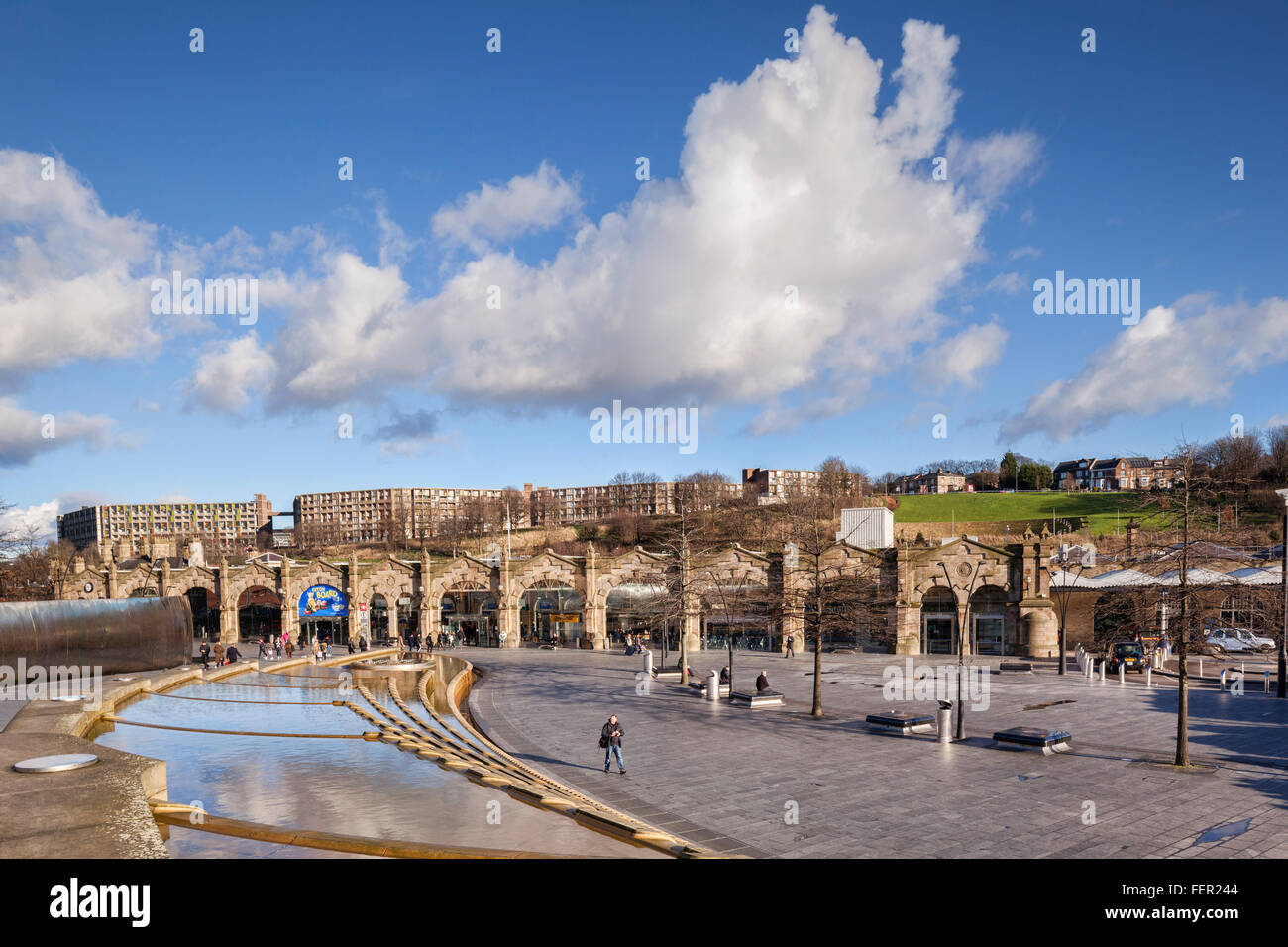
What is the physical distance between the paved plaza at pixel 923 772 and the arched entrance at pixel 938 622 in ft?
39.3

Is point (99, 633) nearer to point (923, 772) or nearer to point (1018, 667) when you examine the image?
point (923, 772)

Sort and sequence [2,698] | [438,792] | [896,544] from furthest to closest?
1. [896,544]
2. [2,698]
3. [438,792]

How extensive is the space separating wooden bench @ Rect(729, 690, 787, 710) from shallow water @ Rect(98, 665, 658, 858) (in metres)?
12.8

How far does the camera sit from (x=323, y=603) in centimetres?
5431

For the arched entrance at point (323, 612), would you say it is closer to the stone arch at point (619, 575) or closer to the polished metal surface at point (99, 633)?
the stone arch at point (619, 575)

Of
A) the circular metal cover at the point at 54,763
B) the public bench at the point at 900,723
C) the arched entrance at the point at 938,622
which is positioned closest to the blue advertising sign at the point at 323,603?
the arched entrance at the point at 938,622

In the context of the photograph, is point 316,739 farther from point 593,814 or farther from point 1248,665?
point 1248,665

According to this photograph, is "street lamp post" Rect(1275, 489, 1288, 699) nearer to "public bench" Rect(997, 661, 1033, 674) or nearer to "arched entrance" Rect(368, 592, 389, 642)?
"public bench" Rect(997, 661, 1033, 674)

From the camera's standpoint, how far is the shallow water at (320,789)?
10469 mm

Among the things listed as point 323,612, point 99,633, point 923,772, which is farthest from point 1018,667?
point 323,612

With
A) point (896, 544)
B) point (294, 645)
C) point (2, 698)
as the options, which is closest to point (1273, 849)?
point (2, 698)

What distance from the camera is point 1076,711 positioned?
25188mm

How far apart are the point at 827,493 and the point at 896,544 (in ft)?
187

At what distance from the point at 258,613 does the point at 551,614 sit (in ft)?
79.9
